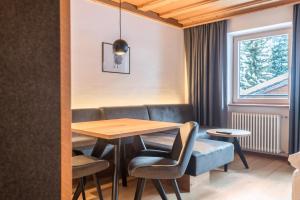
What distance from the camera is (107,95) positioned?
143 inches

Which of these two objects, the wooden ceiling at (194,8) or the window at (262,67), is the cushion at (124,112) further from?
the window at (262,67)

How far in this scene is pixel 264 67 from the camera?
4160 mm

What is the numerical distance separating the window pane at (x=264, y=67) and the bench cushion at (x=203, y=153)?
177 centimetres

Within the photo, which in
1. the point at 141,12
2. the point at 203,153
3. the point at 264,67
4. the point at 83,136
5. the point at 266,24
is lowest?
the point at 203,153

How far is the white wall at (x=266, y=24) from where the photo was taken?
3716 mm

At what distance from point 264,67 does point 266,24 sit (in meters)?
0.72

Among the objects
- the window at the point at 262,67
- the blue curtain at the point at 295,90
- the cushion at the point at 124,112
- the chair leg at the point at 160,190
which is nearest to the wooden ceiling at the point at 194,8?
the blue curtain at the point at 295,90

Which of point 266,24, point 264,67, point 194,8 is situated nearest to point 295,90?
point 264,67

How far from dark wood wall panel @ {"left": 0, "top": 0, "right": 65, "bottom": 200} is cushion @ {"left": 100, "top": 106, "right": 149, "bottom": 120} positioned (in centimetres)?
270

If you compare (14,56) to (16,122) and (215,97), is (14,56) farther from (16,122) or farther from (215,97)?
(215,97)

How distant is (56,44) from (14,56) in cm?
10

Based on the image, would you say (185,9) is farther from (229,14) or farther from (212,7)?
(229,14)

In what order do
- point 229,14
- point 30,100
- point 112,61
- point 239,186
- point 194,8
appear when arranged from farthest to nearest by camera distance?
point 229,14
point 194,8
point 112,61
point 239,186
point 30,100

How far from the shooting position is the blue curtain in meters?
3.46
